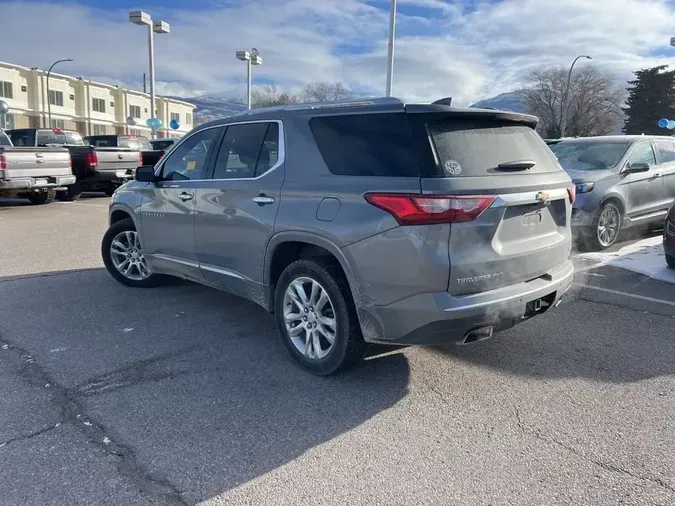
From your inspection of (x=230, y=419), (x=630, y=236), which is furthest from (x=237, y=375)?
(x=630, y=236)

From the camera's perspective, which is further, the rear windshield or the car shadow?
the rear windshield

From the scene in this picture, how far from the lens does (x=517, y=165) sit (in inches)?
141

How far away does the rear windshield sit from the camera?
8539mm

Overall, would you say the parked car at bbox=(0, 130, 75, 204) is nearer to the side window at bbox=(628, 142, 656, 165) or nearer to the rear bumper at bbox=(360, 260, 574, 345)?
the rear bumper at bbox=(360, 260, 574, 345)

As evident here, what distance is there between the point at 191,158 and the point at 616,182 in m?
6.25

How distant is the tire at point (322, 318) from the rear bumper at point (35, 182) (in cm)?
1053

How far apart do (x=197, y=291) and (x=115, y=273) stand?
3.35 ft

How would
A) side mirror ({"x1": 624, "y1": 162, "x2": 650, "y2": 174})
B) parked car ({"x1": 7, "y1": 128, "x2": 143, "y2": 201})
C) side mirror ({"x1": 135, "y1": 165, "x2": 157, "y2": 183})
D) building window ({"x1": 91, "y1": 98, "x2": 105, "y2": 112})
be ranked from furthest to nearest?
1. building window ({"x1": 91, "y1": 98, "x2": 105, "y2": 112})
2. parked car ({"x1": 7, "y1": 128, "x2": 143, "y2": 201})
3. side mirror ({"x1": 624, "y1": 162, "x2": 650, "y2": 174})
4. side mirror ({"x1": 135, "y1": 165, "x2": 157, "y2": 183})

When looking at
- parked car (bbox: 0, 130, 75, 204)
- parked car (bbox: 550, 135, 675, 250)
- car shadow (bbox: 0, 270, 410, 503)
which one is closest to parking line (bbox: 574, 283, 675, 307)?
parked car (bbox: 550, 135, 675, 250)

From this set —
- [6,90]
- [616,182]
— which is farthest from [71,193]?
[6,90]

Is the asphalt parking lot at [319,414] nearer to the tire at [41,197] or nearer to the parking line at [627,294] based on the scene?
the parking line at [627,294]

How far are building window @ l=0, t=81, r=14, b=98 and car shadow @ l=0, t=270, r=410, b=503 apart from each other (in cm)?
6403

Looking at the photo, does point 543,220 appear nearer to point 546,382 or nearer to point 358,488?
point 546,382

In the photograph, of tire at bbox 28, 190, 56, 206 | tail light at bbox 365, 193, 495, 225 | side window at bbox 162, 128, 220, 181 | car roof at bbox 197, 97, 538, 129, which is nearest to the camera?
tail light at bbox 365, 193, 495, 225
